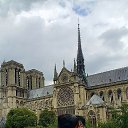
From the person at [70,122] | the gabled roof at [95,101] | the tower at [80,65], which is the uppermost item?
the tower at [80,65]

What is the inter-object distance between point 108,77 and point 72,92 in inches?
505

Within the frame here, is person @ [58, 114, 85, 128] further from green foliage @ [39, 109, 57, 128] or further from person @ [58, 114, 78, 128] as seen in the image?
green foliage @ [39, 109, 57, 128]

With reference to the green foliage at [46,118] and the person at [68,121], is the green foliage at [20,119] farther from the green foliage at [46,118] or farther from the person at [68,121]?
the person at [68,121]

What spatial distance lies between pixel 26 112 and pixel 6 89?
23362 mm

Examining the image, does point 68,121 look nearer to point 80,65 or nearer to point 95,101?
point 95,101

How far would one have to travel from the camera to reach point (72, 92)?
95.2m

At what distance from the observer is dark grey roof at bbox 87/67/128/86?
97.1 meters

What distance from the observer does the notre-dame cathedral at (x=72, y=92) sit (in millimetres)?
89969

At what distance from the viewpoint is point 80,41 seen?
116 m

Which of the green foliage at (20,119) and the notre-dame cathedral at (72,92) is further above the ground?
the notre-dame cathedral at (72,92)

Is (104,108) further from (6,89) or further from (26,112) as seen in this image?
(6,89)

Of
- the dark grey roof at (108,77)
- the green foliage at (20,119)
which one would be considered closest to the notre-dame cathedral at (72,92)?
the dark grey roof at (108,77)

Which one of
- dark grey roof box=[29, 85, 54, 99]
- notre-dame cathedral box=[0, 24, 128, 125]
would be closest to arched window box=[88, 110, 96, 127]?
notre-dame cathedral box=[0, 24, 128, 125]

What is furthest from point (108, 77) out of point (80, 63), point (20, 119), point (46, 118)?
point (20, 119)
